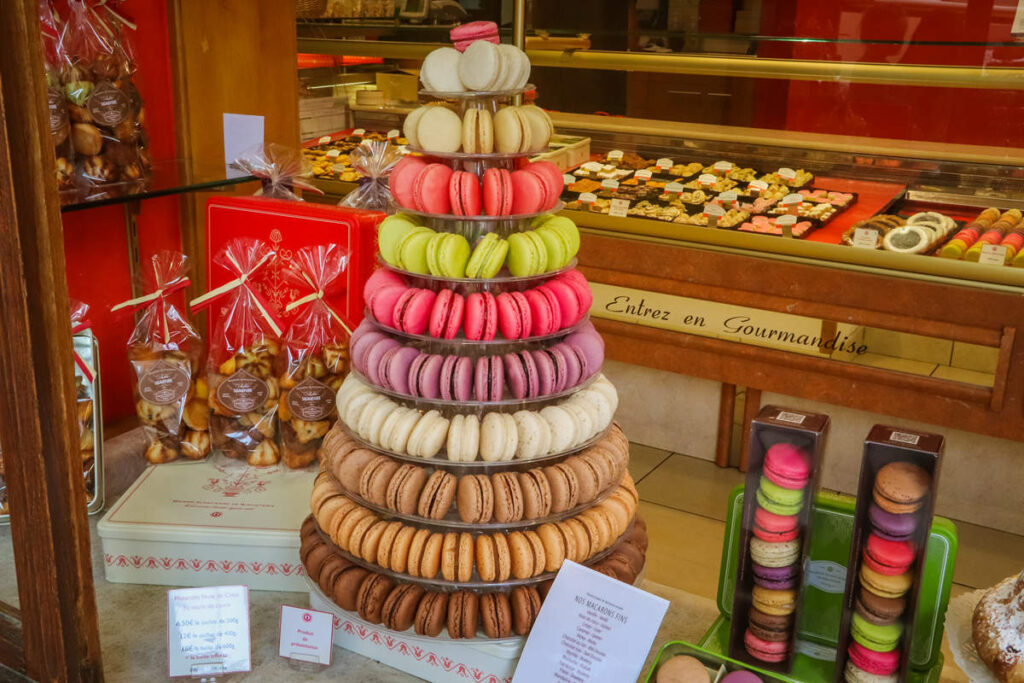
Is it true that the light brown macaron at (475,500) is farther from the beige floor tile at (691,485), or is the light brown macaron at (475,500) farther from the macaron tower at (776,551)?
the beige floor tile at (691,485)

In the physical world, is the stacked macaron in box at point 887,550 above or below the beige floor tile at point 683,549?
above

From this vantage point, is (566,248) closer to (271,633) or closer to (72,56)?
(271,633)

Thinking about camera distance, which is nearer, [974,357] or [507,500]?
[507,500]

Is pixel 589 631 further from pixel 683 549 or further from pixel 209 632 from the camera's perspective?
pixel 683 549

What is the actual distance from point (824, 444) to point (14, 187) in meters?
1.06

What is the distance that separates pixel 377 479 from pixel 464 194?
1.43ft

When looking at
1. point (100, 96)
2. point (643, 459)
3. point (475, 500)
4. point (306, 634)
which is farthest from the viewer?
point (643, 459)

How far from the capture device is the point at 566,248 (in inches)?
57.2

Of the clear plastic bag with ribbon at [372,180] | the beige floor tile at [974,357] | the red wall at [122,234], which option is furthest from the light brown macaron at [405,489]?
the beige floor tile at [974,357]

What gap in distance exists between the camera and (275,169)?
7.09 ft

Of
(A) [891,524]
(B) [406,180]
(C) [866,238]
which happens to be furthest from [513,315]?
(C) [866,238]

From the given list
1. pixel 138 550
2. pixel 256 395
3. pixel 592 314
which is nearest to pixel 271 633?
pixel 138 550

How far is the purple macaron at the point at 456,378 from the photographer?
1.39 metres

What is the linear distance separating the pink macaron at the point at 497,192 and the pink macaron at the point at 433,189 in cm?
6
